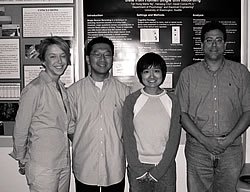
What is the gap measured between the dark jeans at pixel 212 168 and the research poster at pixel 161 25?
2.92ft

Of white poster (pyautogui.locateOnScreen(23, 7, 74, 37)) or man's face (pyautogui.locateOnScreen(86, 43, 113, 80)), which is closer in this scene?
man's face (pyautogui.locateOnScreen(86, 43, 113, 80))

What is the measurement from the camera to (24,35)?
320 cm

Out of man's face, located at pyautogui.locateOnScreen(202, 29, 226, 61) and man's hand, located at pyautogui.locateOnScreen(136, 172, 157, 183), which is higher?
man's face, located at pyautogui.locateOnScreen(202, 29, 226, 61)

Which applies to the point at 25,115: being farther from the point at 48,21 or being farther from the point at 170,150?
the point at 48,21

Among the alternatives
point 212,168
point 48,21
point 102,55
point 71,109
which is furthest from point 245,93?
point 48,21

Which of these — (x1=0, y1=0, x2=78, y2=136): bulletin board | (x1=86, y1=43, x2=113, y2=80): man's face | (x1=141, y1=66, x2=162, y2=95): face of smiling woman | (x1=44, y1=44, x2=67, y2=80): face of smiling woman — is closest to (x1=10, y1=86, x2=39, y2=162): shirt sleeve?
(x1=44, y1=44, x2=67, y2=80): face of smiling woman

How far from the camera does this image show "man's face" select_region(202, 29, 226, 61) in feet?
8.57

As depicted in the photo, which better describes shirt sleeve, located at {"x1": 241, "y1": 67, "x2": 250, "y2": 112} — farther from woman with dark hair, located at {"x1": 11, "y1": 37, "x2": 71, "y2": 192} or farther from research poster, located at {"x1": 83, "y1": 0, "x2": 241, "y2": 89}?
woman with dark hair, located at {"x1": 11, "y1": 37, "x2": 71, "y2": 192}

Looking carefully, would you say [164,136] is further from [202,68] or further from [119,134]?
[202,68]

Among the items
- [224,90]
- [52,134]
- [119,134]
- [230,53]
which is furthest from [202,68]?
[52,134]

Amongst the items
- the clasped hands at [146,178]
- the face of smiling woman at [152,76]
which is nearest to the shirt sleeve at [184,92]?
the face of smiling woman at [152,76]

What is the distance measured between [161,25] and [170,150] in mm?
1273

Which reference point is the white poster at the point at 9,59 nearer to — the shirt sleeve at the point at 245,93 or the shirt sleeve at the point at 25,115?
the shirt sleeve at the point at 25,115

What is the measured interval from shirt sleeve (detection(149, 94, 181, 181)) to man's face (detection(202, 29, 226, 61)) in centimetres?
51
